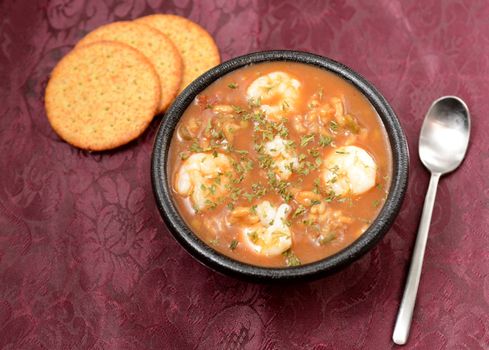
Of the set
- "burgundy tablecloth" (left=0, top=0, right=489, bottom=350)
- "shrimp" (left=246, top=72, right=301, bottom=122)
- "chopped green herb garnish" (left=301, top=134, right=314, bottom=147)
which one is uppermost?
"shrimp" (left=246, top=72, right=301, bottom=122)

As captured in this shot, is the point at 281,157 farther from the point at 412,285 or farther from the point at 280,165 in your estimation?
the point at 412,285

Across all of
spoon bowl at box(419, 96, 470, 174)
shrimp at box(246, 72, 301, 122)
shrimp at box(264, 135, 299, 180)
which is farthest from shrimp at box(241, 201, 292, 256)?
spoon bowl at box(419, 96, 470, 174)

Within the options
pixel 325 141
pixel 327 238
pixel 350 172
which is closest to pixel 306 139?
pixel 325 141

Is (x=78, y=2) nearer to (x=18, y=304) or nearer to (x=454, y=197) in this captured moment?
(x=18, y=304)

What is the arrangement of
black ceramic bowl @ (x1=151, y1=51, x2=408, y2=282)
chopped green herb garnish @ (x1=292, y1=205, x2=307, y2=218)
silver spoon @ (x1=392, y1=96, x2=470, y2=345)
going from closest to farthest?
1. black ceramic bowl @ (x1=151, y1=51, x2=408, y2=282)
2. chopped green herb garnish @ (x1=292, y1=205, x2=307, y2=218)
3. silver spoon @ (x1=392, y1=96, x2=470, y2=345)

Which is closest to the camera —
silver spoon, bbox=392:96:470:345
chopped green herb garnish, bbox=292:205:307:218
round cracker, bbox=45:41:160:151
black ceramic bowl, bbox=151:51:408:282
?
black ceramic bowl, bbox=151:51:408:282

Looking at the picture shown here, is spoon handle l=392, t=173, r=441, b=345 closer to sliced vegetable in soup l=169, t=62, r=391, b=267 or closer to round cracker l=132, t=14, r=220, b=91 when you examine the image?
sliced vegetable in soup l=169, t=62, r=391, b=267

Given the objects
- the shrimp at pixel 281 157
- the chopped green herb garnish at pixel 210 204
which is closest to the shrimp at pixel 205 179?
the chopped green herb garnish at pixel 210 204
